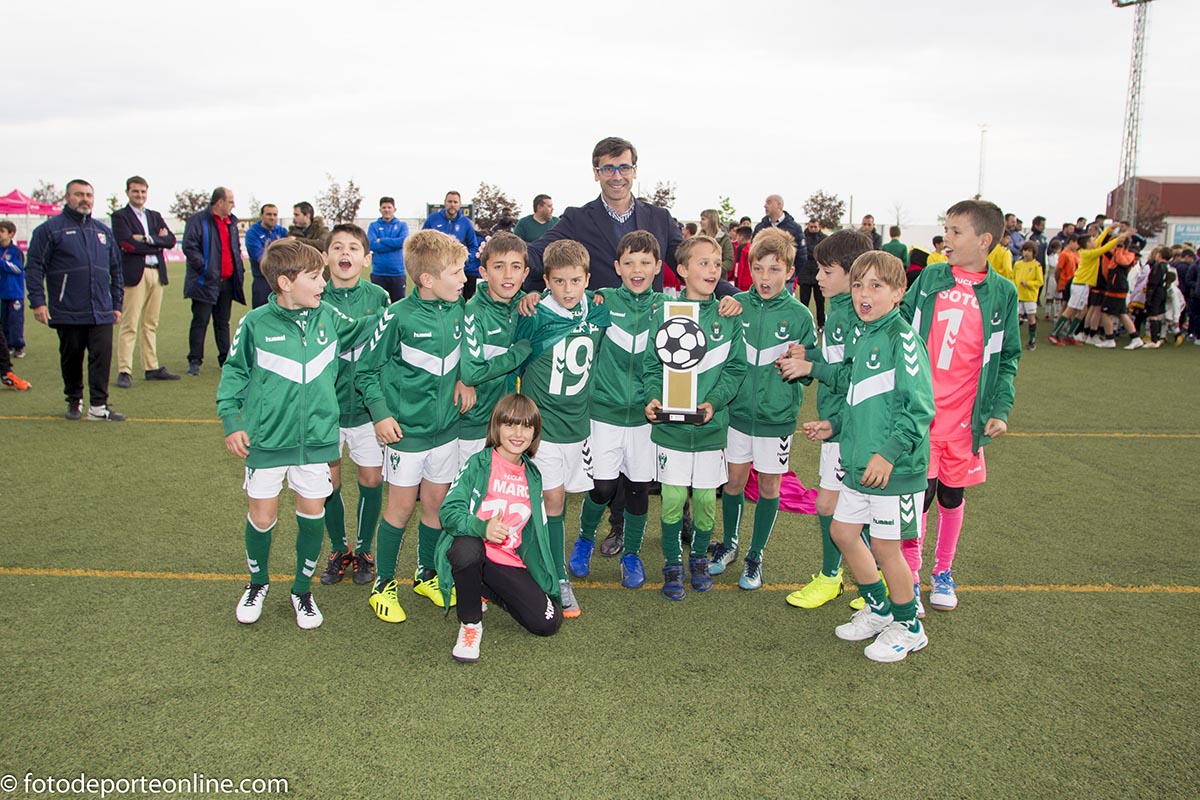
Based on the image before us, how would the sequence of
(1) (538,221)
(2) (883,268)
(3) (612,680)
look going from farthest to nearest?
(1) (538,221) → (2) (883,268) → (3) (612,680)

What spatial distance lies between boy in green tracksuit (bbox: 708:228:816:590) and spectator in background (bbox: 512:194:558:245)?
230 inches

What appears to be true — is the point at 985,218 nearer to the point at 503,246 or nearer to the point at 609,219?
the point at 609,219

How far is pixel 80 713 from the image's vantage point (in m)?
2.90

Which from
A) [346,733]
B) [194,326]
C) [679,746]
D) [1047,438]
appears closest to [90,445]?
[194,326]

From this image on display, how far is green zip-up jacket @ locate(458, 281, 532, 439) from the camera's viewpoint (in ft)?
12.4

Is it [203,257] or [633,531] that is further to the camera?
[203,257]

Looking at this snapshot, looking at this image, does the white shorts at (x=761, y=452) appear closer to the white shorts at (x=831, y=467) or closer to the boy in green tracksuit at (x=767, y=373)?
the boy in green tracksuit at (x=767, y=373)

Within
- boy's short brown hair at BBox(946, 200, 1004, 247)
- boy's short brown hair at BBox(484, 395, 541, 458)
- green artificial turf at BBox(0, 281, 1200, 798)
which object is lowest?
green artificial turf at BBox(0, 281, 1200, 798)

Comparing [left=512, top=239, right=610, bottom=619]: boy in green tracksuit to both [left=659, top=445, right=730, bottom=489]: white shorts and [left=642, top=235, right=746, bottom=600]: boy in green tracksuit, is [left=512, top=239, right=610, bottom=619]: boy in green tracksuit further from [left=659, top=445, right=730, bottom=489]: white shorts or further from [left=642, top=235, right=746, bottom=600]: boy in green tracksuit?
[left=659, top=445, right=730, bottom=489]: white shorts

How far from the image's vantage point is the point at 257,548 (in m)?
3.63

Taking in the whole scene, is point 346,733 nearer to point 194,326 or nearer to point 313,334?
point 313,334

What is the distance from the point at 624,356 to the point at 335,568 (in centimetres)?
188

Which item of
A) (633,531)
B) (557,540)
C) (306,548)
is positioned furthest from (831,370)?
(306,548)

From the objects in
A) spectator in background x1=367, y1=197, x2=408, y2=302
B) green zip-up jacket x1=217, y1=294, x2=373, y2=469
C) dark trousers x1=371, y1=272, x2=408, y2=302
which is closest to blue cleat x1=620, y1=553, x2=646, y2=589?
green zip-up jacket x1=217, y1=294, x2=373, y2=469
